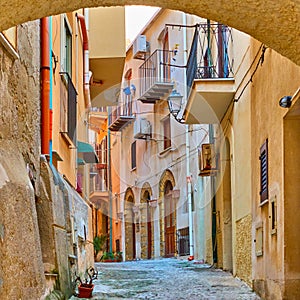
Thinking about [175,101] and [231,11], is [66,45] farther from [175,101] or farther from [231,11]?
[175,101]

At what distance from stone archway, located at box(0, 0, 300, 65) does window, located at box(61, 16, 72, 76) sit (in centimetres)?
688

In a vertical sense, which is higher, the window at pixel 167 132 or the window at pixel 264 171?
the window at pixel 167 132

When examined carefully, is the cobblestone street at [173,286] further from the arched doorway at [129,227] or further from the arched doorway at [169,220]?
the arched doorway at [129,227]

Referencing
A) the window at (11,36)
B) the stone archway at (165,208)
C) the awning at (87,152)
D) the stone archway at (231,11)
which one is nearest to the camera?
the stone archway at (231,11)

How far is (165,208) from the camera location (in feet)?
77.3

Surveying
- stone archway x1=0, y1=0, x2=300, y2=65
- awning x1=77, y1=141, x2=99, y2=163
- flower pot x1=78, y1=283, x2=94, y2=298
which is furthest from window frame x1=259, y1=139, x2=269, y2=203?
awning x1=77, y1=141, x2=99, y2=163

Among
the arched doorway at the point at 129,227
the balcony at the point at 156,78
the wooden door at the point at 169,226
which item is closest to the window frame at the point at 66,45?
the balcony at the point at 156,78

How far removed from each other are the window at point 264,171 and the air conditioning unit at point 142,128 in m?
15.8

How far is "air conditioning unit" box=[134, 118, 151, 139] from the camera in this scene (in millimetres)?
24656

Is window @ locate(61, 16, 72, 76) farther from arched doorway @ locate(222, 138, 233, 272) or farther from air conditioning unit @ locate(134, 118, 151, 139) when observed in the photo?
air conditioning unit @ locate(134, 118, 151, 139)

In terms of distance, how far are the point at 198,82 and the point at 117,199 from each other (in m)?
20.2

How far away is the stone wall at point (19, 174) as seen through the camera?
494cm

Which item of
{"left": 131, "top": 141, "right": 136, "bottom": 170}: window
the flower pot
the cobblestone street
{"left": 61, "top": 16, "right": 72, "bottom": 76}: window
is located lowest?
the cobblestone street

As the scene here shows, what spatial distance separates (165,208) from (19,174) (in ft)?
59.2
